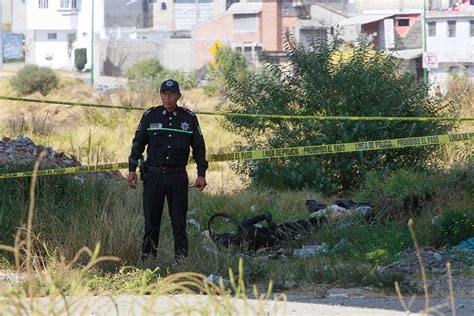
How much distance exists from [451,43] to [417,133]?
1693 inches

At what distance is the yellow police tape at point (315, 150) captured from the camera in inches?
464

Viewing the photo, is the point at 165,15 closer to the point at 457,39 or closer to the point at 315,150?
the point at 457,39

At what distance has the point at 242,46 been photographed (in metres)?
69.2

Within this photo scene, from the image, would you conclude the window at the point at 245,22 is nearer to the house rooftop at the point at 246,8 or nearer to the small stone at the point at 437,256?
the house rooftop at the point at 246,8

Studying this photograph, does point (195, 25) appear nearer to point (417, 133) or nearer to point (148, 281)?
point (417, 133)

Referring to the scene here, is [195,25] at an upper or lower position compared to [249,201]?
upper

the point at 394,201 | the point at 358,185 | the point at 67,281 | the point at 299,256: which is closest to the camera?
the point at 67,281

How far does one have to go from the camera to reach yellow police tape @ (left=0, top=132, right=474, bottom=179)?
1179 centimetres

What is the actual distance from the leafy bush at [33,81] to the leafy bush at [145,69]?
7.52 m

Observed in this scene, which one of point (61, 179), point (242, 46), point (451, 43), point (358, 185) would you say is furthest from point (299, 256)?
point (242, 46)

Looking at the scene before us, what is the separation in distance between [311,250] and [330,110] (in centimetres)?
515

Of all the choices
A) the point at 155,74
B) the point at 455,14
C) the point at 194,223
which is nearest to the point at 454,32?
the point at 455,14

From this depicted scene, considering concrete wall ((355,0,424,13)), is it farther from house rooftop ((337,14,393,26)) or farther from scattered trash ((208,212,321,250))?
scattered trash ((208,212,321,250))

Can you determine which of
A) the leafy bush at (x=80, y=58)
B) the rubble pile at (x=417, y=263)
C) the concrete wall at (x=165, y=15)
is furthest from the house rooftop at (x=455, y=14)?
the rubble pile at (x=417, y=263)
